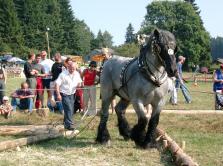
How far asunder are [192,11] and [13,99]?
75026mm

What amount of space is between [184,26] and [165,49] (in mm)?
77123

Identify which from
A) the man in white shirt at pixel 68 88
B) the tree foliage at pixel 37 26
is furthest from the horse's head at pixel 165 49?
the tree foliage at pixel 37 26

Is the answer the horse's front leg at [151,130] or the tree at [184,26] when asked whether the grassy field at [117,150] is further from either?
the tree at [184,26]

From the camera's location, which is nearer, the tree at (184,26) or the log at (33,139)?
the log at (33,139)

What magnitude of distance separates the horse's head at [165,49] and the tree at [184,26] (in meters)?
67.7

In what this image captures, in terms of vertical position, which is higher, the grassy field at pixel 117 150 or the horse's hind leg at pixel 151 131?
the horse's hind leg at pixel 151 131

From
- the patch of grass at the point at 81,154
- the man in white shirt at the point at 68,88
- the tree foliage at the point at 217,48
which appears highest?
the tree foliage at the point at 217,48

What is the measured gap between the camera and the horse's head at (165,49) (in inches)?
341

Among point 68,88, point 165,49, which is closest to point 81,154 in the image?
point 165,49

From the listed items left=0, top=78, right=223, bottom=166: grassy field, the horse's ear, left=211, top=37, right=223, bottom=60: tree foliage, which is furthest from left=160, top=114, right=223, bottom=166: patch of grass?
left=211, top=37, right=223, bottom=60: tree foliage

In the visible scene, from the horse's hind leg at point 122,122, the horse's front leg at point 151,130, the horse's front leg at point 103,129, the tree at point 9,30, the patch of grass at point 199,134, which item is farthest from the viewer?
the tree at point 9,30

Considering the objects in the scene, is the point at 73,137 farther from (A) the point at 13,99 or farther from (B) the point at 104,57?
(A) the point at 13,99

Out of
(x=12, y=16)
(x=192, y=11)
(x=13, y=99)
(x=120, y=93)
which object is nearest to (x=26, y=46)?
(x=12, y=16)

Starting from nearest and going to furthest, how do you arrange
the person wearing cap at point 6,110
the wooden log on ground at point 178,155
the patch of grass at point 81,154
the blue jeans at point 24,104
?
1. the wooden log on ground at point 178,155
2. the patch of grass at point 81,154
3. the person wearing cap at point 6,110
4. the blue jeans at point 24,104
